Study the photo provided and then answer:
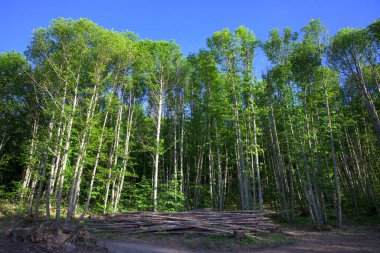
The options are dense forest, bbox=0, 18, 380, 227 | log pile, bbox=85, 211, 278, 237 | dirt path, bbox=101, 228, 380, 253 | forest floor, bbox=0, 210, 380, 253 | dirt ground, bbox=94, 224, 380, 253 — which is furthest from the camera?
dense forest, bbox=0, 18, 380, 227

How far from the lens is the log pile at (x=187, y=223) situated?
10.4m

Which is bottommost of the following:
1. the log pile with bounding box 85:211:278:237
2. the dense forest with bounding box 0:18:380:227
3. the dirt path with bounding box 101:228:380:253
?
the dirt path with bounding box 101:228:380:253

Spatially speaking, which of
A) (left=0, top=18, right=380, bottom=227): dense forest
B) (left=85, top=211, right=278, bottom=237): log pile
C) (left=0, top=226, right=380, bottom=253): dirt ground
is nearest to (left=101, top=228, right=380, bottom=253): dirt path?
(left=0, top=226, right=380, bottom=253): dirt ground

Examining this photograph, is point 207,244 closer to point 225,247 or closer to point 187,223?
point 225,247

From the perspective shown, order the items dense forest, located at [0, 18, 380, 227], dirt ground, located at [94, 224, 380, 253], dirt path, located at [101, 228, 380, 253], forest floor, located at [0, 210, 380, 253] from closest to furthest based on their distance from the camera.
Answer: forest floor, located at [0, 210, 380, 253] → dirt path, located at [101, 228, 380, 253] → dirt ground, located at [94, 224, 380, 253] → dense forest, located at [0, 18, 380, 227]

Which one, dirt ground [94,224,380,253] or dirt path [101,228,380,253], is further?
dirt ground [94,224,380,253]

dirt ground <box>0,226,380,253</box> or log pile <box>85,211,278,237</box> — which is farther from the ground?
log pile <box>85,211,278,237</box>

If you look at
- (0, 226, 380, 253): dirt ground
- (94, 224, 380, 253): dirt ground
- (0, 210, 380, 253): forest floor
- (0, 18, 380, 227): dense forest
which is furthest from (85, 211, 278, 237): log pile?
(0, 18, 380, 227): dense forest

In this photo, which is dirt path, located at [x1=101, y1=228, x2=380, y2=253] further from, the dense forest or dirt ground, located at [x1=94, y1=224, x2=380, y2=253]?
the dense forest

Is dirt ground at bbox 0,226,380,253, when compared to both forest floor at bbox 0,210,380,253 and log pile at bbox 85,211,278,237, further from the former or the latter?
log pile at bbox 85,211,278,237

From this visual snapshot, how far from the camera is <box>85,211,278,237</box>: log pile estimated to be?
10406mm

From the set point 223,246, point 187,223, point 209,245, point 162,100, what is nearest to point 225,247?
point 223,246

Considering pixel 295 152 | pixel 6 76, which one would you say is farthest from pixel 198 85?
pixel 6 76

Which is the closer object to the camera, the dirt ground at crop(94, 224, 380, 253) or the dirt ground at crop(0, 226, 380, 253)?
the dirt ground at crop(0, 226, 380, 253)
